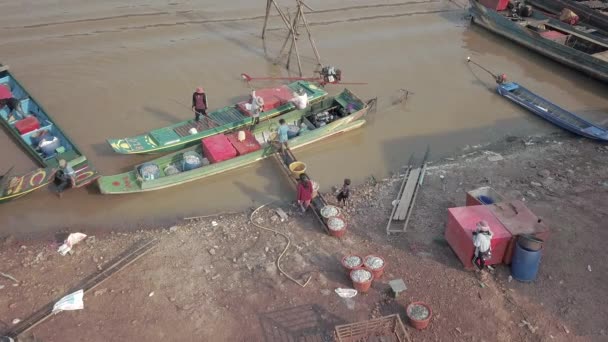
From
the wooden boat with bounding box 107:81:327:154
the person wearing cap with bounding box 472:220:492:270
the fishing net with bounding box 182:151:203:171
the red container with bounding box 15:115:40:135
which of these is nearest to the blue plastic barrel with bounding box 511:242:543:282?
the person wearing cap with bounding box 472:220:492:270

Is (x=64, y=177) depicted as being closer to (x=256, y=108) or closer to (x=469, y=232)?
(x=256, y=108)

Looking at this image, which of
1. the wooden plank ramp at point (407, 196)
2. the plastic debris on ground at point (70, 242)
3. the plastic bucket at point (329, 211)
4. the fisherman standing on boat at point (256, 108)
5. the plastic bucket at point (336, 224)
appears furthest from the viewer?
the fisherman standing on boat at point (256, 108)

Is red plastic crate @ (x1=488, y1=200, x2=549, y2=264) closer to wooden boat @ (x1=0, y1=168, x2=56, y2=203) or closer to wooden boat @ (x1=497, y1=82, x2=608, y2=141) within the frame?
wooden boat @ (x1=497, y1=82, x2=608, y2=141)

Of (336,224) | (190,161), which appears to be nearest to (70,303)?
(190,161)

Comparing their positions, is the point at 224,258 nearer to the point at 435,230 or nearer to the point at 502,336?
the point at 435,230

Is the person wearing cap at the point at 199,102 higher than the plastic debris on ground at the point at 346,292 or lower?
higher

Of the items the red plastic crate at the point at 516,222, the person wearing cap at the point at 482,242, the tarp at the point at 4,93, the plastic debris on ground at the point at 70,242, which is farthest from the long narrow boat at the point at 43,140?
the red plastic crate at the point at 516,222

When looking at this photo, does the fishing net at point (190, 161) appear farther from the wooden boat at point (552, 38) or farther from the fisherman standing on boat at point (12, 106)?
the wooden boat at point (552, 38)
